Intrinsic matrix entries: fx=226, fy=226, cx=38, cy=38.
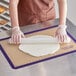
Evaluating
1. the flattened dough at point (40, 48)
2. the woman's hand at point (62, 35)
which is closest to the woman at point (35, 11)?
the woman's hand at point (62, 35)

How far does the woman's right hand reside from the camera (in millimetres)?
1004

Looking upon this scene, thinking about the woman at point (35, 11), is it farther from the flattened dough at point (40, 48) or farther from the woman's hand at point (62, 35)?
the flattened dough at point (40, 48)

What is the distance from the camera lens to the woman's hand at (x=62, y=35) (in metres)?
1.00

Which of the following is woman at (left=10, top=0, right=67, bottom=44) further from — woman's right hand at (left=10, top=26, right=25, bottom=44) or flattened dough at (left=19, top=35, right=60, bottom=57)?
flattened dough at (left=19, top=35, right=60, bottom=57)

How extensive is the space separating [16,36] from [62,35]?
0.68 ft

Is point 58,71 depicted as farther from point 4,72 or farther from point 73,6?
point 73,6

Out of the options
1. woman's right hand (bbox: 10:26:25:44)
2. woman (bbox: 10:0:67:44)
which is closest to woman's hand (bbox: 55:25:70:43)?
woman (bbox: 10:0:67:44)

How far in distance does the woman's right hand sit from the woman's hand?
16 centimetres

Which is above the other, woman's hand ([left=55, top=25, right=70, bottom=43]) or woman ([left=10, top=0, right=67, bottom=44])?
woman ([left=10, top=0, right=67, bottom=44])

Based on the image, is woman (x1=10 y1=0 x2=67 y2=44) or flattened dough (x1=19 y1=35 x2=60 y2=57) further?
woman (x1=10 y1=0 x2=67 y2=44)

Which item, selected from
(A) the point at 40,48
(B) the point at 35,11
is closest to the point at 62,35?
(A) the point at 40,48

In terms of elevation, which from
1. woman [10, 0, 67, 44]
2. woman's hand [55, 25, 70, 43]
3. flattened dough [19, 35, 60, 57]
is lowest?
flattened dough [19, 35, 60, 57]

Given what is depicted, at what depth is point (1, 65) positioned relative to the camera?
0.90 meters

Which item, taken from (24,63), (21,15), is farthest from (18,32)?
(21,15)
